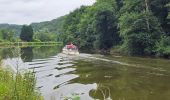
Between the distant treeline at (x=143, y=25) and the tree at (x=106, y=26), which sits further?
the tree at (x=106, y=26)

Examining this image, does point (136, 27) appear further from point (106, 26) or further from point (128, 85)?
point (128, 85)

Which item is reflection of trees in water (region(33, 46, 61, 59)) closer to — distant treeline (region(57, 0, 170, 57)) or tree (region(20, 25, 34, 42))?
distant treeline (region(57, 0, 170, 57))

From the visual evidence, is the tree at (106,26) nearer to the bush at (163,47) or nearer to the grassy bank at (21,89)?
the bush at (163,47)

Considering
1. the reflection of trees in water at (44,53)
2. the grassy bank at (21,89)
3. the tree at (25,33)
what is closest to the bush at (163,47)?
the reflection of trees in water at (44,53)

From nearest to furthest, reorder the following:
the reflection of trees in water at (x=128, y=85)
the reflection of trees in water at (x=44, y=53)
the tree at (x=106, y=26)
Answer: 1. the reflection of trees in water at (x=128, y=85)
2. the reflection of trees in water at (x=44, y=53)
3. the tree at (x=106, y=26)

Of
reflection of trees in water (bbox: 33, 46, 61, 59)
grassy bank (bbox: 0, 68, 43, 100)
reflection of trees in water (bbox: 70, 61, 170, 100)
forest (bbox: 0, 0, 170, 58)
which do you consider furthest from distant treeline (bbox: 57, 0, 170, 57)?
grassy bank (bbox: 0, 68, 43, 100)

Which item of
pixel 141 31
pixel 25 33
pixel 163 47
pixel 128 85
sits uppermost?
pixel 141 31

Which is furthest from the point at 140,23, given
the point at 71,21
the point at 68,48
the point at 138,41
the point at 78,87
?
the point at 71,21

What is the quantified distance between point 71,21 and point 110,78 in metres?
77.8

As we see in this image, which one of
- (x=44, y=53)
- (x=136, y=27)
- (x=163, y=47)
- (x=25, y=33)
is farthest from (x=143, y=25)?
(x=25, y=33)

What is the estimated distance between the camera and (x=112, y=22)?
202 feet

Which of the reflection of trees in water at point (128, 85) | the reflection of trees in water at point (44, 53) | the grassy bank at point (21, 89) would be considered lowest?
the reflection of trees in water at point (44, 53)

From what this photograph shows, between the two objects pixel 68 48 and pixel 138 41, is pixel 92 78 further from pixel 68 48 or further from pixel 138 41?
pixel 68 48

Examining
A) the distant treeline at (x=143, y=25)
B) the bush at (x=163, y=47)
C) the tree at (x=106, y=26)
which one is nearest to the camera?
the bush at (x=163, y=47)
